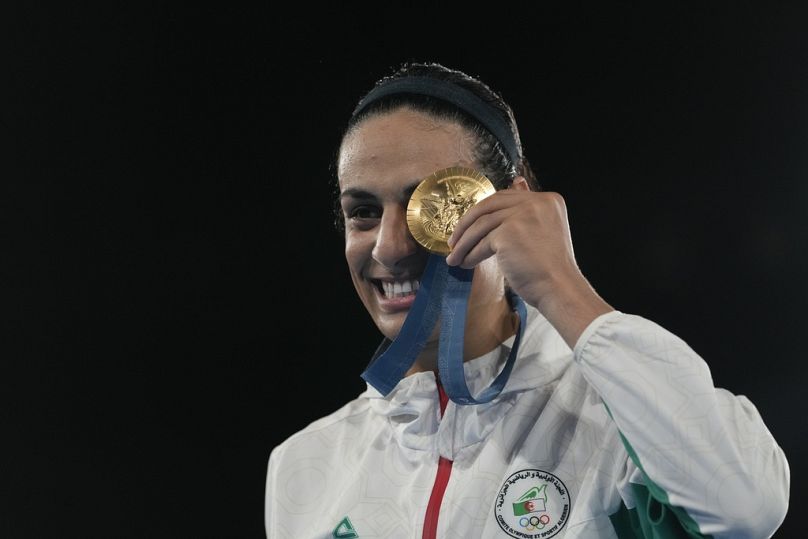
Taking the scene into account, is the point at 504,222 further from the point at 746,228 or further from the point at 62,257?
the point at 62,257

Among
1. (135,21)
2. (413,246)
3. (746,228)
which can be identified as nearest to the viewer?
(413,246)

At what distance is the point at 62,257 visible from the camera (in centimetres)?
284

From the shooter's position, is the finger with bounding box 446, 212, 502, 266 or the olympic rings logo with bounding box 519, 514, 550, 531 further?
the olympic rings logo with bounding box 519, 514, 550, 531

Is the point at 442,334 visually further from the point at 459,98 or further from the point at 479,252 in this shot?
the point at 459,98

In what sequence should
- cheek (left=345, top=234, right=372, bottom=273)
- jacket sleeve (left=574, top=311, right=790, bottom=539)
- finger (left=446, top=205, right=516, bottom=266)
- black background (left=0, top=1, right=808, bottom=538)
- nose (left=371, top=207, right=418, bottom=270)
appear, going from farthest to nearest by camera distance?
1. black background (left=0, top=1, right=808, bottom=538)
2. cheek (left=345, top=234, right=372, bottom=273)
3. nose (left=371, top=207, right=418, bottom=270)
4. finger (left=446, top=205, right=516, bottom=266)
5. jacket sleeve (left=574, top=311, right=790, bottom=539)

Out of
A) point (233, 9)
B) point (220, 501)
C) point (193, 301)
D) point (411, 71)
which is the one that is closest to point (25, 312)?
point (193, 301)

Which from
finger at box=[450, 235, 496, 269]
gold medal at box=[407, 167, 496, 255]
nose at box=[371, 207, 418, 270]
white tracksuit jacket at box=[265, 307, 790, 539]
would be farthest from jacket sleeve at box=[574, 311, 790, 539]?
nose at box=[371, 207, 418, 270]

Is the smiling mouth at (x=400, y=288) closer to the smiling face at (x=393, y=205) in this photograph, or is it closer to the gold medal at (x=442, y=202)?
the smiling face at (x=393, y=205)

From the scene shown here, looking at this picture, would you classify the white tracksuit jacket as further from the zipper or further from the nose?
the nose

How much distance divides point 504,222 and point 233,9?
2.08 meters

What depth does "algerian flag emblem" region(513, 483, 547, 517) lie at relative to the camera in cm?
140

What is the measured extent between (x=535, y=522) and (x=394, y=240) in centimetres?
52

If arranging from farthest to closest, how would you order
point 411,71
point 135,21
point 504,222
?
point 135,21
point 411,71
point 504,222

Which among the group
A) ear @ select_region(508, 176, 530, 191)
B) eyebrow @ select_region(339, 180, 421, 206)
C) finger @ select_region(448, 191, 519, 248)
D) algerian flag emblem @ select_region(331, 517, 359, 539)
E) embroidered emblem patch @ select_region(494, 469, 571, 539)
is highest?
ear @ select_region(508, 176, 530, 191)
